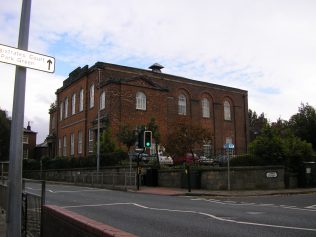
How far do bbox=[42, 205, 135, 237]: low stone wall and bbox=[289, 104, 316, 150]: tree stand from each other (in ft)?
156

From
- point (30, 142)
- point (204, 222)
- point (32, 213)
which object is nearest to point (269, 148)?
point (204, 222)

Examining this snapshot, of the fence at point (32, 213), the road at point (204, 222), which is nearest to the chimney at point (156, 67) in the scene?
the road at point (204, 222)

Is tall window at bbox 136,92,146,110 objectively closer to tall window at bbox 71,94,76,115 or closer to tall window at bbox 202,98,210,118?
tall window at bbox 202,98,210,118

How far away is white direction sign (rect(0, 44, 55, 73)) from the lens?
7.13m

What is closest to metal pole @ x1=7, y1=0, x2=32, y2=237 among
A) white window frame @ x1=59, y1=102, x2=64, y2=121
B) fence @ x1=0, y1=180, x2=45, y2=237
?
fence @ x1=0, y1=180, x2=45, y2=237

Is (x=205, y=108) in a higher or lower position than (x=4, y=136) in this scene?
higher

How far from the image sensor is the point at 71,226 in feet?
20.6

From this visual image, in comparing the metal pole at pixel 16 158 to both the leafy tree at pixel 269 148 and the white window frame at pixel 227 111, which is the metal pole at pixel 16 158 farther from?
the white window frame at pixel 227 111

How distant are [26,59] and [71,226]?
9.05 ft

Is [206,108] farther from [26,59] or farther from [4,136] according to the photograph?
[26,59]

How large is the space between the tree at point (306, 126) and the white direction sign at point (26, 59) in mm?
47775

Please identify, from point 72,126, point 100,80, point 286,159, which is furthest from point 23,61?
point 72,126

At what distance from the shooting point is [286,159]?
109 feet

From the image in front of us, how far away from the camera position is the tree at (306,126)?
52750 millimetres
